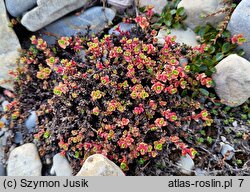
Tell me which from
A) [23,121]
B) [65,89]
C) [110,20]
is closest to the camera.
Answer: [65,89]

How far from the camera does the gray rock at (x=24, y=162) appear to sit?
3510mm

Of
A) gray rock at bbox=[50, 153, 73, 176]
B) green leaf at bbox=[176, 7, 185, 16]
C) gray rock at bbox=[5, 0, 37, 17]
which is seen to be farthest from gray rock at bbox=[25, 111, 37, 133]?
green leaf at bbox=[176, 7, 185, 16]

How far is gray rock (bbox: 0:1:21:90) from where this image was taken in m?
4.07

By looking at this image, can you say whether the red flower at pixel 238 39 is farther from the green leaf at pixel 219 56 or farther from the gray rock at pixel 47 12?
the gray rock at pixel 47 12

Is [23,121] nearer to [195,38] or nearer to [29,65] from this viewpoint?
[29,65]

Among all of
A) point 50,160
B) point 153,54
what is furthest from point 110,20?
point 50,160

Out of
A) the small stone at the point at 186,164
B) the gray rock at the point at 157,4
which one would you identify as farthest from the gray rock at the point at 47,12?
the small stone at the point at 186,164

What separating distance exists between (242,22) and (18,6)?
271 centimetres

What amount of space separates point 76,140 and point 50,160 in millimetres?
566

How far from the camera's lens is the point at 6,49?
414 cm

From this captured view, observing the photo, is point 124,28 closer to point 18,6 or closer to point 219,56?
point 219,56

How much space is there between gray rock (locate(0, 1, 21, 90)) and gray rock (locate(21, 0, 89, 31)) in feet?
0.85

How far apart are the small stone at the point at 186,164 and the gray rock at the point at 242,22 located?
1475mm

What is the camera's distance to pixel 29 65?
4039 millimetres
